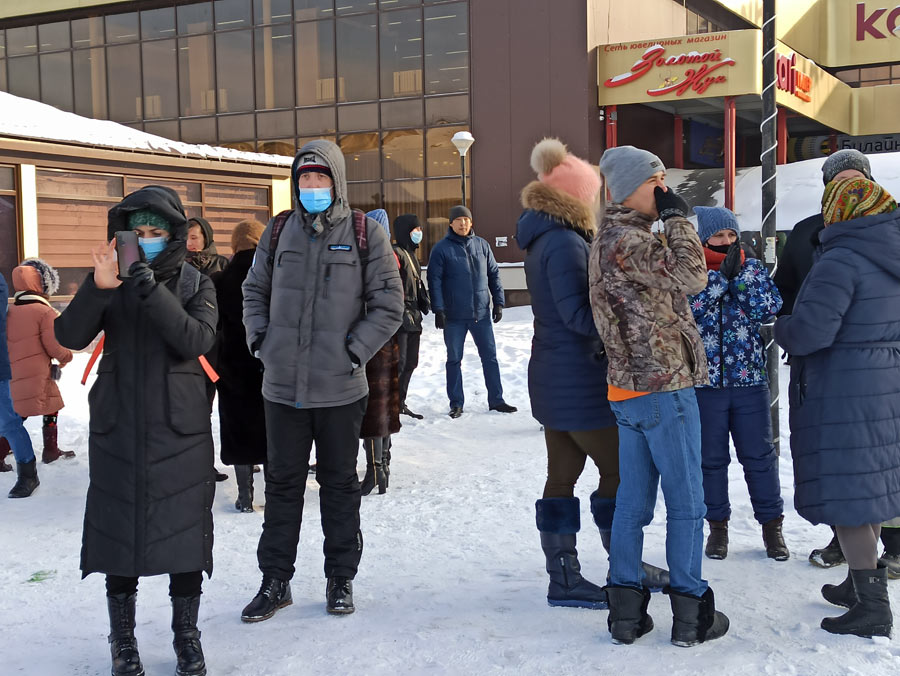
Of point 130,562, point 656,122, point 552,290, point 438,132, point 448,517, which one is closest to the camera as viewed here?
point 130,562

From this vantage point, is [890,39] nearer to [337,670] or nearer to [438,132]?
[438,132]

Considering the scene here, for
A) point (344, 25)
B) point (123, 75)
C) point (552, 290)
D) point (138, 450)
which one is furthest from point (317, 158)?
point (123, 75)

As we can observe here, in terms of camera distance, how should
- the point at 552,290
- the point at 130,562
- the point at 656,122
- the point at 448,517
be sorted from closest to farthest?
the point at 130,562 → the point at 552,290 → the point at 448,517 → the point at 656,122

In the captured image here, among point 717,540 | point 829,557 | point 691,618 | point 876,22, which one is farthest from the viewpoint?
point 876,22

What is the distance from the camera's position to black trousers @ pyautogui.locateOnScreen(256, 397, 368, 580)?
4305 mm

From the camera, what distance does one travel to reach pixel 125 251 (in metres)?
3.42

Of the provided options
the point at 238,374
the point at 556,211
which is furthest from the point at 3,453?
the point at 556,211

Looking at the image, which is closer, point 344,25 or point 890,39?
point 344,25

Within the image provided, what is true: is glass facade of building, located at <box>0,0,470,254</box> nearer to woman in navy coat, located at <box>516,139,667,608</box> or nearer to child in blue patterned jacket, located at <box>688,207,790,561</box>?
child in blue patterned jacket, located at <box>688,207,790,561</box>

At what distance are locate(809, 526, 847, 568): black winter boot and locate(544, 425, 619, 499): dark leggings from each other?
119cm

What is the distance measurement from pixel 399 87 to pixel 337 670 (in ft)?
73.8

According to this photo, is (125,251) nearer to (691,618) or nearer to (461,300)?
(691,618)

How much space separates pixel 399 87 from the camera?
974 inches

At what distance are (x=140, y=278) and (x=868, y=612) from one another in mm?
3093
